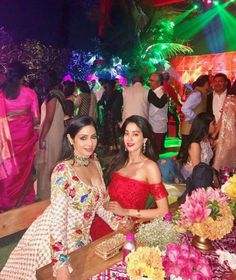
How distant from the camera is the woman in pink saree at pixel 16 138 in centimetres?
377

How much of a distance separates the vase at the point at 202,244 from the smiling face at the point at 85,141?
33.0 inches

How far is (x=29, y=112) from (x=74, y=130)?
199cm

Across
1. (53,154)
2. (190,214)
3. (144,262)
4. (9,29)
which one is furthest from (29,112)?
(9,29)

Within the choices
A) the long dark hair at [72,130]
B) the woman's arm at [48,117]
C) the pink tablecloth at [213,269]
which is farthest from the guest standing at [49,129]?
the pink tablecloth at [213,269]

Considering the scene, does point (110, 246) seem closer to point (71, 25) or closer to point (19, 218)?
point (19, 218)

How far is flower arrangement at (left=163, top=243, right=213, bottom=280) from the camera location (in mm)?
1229

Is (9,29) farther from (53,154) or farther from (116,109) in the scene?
(53,154)

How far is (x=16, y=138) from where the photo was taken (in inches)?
158

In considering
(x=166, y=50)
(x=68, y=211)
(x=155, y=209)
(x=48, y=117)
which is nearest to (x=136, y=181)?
(x=155, y=209)

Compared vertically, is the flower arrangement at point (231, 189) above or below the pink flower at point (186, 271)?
above

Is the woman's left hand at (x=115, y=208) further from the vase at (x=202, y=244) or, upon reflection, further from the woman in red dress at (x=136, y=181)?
the vase at (x=202, y=244)

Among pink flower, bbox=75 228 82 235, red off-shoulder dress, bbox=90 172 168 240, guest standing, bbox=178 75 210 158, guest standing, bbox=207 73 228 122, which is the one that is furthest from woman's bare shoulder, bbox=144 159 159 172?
guest standing, bbox=207 73 228 122

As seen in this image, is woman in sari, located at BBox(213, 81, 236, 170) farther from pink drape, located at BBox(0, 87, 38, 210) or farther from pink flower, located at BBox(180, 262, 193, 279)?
pink flower, located at BBox(180, 262, 193, 279)

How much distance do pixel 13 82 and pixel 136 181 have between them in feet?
6.69
